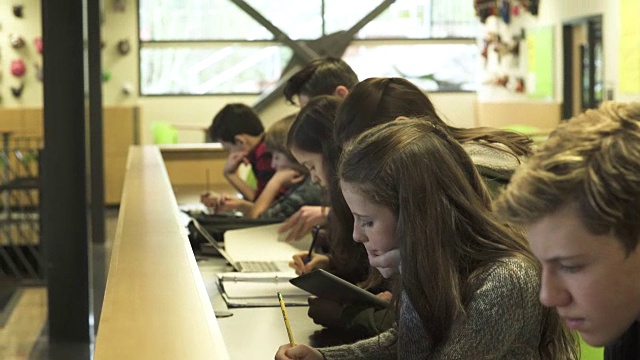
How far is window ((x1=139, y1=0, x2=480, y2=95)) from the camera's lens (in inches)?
544

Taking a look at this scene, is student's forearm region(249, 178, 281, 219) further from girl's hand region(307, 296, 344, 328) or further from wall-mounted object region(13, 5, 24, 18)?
wall-mounted object region(13, 5, 24, 18)

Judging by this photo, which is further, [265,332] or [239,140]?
[239,140]

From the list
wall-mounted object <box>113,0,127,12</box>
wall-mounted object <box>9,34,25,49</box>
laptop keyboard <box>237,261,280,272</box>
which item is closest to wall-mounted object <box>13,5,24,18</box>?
wall-mounted object <box>9,34,25,49</box>

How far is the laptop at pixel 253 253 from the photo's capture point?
3371mm

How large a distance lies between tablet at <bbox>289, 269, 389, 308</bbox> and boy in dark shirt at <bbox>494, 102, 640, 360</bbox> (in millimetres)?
1093

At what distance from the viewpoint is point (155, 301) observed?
1.84 meters

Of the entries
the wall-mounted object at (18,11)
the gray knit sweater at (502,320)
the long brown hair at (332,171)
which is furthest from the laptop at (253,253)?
the wall-mounted object at (18,11)

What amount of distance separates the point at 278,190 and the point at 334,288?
7.48 ft

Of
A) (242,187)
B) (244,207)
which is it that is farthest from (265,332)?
(242,187)

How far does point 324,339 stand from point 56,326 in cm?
425

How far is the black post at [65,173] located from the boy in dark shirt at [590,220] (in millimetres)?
5231

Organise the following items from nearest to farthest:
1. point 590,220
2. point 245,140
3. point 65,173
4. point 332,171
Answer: point 590,220, point 332,171, point 245,140, point 65,173

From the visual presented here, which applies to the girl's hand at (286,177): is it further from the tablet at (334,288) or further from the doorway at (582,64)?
the doorway at (582,64)

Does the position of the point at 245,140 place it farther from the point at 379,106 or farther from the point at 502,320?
the point at 502,320
